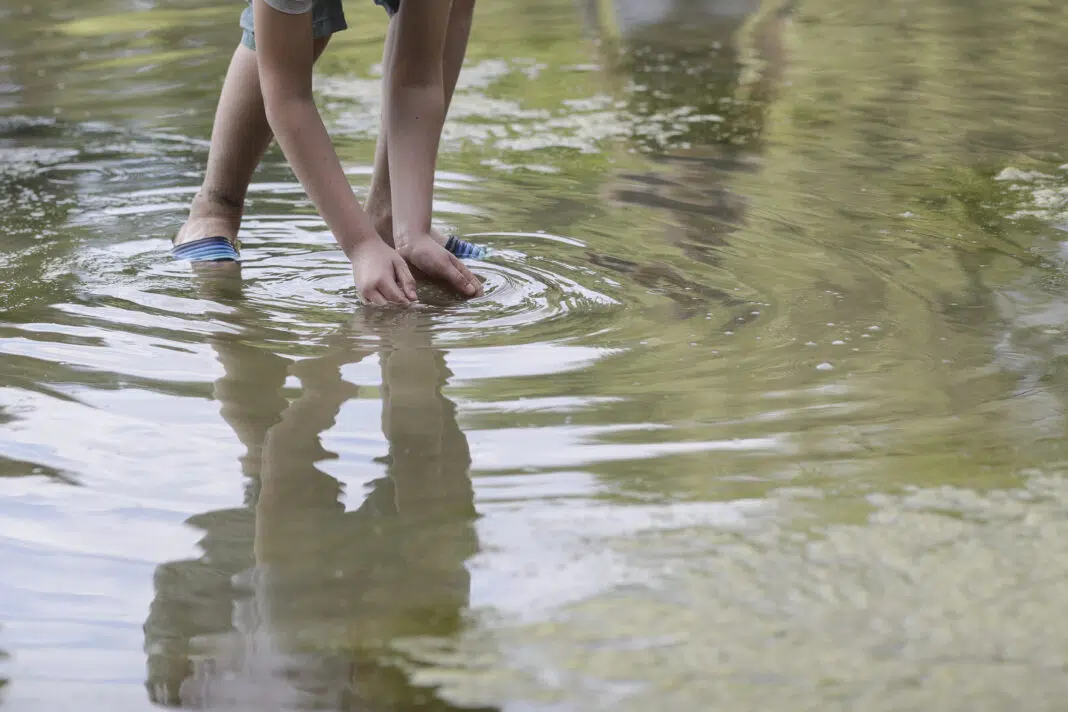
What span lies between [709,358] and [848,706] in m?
0.84

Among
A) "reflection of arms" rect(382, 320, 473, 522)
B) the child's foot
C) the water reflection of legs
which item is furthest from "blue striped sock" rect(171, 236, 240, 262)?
the water reflection of legs

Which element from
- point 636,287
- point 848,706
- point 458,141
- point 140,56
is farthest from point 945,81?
point 848,706

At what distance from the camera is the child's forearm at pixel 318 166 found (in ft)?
7.10

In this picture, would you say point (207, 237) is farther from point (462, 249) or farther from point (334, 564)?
point (334, 564)

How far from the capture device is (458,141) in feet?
11.3

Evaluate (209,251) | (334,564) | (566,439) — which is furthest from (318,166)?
(334,564)

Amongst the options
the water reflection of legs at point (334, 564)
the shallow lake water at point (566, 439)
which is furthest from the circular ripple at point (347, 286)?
the water reflection of legs at point (334, 564)

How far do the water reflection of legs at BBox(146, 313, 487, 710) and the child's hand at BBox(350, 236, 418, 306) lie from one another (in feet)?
1.36

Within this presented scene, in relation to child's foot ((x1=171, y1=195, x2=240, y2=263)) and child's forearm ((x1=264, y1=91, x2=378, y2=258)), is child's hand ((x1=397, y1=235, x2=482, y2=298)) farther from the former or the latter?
child's foot ((x1=171, y1=195, x2=240, y2=263))

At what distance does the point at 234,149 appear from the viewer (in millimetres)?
2572

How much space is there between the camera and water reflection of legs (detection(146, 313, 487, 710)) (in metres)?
1.06

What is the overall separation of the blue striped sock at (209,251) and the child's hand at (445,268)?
1.35ft

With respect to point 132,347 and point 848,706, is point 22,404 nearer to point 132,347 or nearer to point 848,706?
point 132,347

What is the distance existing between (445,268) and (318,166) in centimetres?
28
